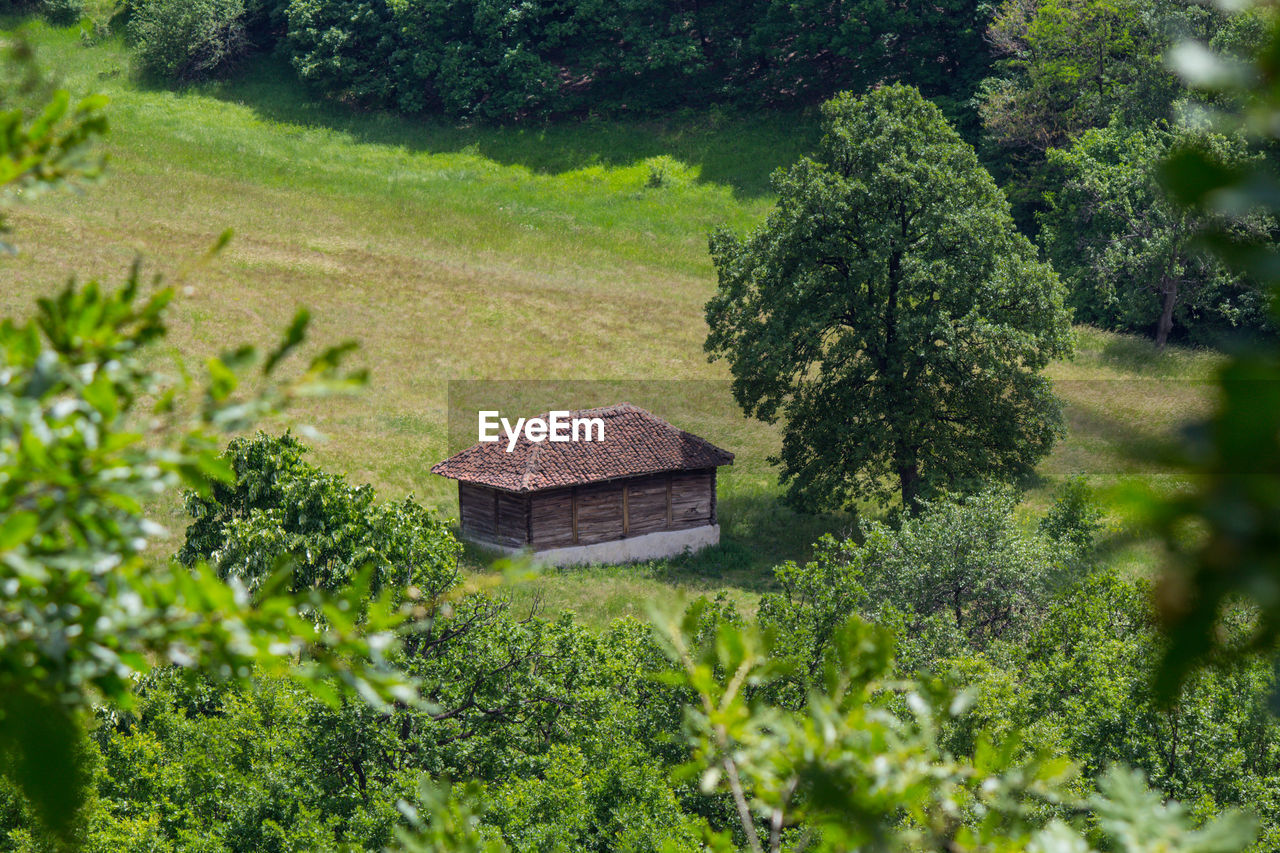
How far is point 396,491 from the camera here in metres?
30.6

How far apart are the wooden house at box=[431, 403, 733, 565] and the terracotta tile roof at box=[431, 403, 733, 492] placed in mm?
25

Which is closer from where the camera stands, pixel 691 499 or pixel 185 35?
pixel 691 499

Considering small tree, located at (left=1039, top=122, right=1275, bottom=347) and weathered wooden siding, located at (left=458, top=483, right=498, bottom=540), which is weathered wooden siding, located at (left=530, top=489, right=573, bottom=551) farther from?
small tree, located at (left=1039, top=122, right=1275, bottom=347)

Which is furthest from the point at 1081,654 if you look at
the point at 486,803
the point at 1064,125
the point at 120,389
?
the point at 1064,125

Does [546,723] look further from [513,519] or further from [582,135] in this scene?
[582,135]

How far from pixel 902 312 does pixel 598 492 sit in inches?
340

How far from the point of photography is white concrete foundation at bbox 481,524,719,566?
98.3 feet

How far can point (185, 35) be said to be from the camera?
5597cm

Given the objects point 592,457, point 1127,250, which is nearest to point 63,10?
point 592,457

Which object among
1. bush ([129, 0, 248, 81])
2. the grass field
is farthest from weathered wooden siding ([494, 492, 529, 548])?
bush ([129, 0, 248, 81])

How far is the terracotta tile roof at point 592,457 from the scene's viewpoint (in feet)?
96.5

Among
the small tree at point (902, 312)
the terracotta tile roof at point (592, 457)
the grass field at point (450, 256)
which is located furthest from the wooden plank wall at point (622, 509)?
the small tree at point (902, 312)

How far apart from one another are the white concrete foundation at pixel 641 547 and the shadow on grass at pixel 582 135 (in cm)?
2468

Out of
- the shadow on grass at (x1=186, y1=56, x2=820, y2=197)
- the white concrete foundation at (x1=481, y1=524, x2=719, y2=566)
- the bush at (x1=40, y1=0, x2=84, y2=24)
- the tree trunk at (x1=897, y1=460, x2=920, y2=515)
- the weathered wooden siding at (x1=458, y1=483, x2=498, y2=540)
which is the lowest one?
the white concrete foundation at (x1=481, y1=524, x2=719, y2=566)
